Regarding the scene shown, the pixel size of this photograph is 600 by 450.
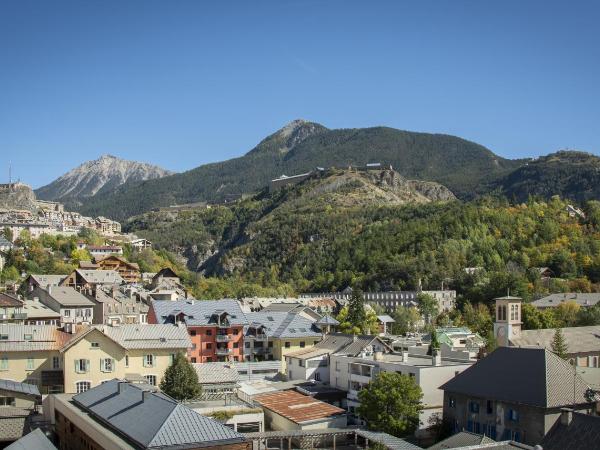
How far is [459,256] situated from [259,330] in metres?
85.0

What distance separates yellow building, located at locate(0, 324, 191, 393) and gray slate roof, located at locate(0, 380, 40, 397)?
92.5 inches

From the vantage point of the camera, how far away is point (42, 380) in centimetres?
4816

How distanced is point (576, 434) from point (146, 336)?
30.9m

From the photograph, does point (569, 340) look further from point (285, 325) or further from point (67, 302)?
point (67, 302)

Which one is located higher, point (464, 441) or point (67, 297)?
point (67, 297)

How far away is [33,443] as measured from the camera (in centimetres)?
3309

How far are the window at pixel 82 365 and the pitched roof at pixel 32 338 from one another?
7.13 feet

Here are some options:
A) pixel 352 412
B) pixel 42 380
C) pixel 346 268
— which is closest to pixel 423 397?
pixel 352 412

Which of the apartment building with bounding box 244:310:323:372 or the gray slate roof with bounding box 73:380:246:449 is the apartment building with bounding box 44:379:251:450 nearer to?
the gray slate roof with bounding box 73:380:246:449

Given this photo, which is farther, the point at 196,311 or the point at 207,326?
the point at 196,311

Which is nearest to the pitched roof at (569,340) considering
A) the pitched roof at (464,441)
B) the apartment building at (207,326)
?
the apartment building at (207,326)

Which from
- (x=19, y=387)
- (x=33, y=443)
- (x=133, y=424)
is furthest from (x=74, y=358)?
(x=133, y=424)

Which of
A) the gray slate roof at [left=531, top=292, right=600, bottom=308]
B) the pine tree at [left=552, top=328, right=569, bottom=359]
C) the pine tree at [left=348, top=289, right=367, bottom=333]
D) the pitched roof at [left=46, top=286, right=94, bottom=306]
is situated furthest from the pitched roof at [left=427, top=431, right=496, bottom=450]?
the gray slate roof at [left=531, top=292, right=600, bottom=308]

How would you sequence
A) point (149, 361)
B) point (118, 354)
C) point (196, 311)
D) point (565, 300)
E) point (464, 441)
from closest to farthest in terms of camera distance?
point (464, 441) → point (118, 354) → point (149, 361) → point (196, 311) → point (565, 300)
